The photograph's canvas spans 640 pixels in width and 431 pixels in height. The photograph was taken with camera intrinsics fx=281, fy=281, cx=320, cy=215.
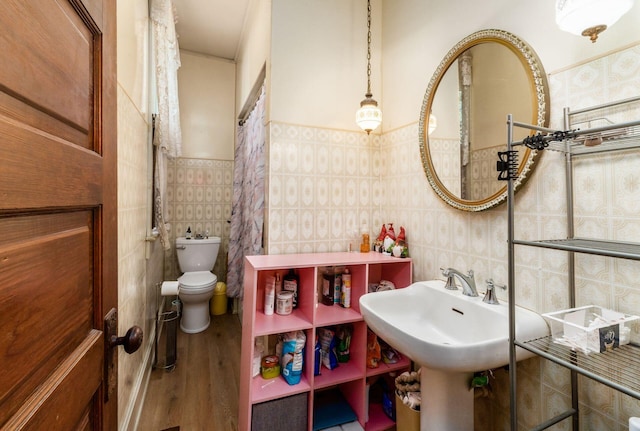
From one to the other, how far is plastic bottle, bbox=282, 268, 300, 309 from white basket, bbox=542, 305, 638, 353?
3.77 feet

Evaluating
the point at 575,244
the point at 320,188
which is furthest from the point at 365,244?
the point at 575,244

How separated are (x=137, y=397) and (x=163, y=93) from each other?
1.89m

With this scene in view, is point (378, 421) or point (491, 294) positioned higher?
point (491, 294)

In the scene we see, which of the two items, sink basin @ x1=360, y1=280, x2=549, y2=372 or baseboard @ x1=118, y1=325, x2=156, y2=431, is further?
baseboard @ x1=118, y1=325, x2=156, y2=431

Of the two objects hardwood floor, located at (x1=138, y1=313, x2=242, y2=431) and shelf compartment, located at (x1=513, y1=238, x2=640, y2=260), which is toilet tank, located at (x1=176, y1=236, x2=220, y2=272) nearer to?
hardwood floor, located at (x1=138, y1=313, x2=242, y2=431)

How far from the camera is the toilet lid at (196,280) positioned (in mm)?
2540

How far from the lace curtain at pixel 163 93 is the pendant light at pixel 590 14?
2058mm

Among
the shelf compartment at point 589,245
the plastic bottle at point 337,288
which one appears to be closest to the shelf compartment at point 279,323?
the plastic bottle at point 337,288

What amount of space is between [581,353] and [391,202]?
119 centimetres

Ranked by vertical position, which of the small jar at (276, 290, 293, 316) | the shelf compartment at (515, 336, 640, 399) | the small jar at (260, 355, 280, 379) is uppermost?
the shelf compartment at (515, 336, 640, 399)

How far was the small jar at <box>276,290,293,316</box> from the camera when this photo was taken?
1534 millimetres

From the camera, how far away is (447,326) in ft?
4.21

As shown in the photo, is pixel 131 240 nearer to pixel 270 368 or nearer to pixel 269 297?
pixel 269 297

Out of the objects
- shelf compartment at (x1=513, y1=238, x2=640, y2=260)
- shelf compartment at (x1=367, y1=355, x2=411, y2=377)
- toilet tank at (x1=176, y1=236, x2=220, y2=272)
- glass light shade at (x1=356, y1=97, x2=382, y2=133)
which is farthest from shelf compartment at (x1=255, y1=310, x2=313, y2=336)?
toilet tank at (x1=176, y1=236, x2=220, y2=272)
